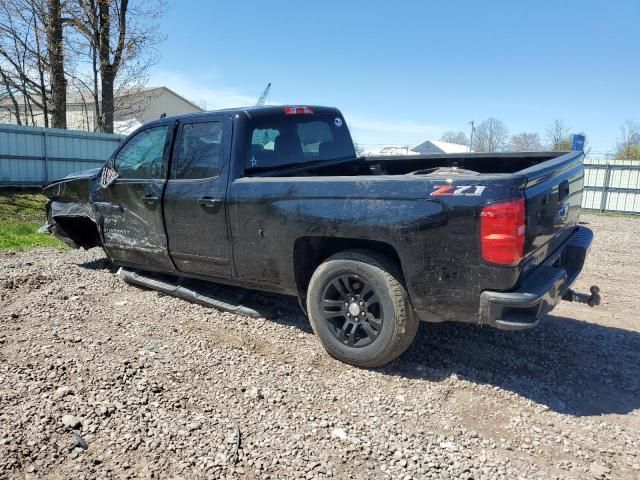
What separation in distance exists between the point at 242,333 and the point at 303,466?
1.87m

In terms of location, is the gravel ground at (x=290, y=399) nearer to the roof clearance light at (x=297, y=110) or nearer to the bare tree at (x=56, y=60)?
the roof clearance light at (x=297, y=110)

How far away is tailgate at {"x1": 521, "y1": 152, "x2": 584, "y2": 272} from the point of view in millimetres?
3016

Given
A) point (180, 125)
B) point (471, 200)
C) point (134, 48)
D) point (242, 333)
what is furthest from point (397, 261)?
point (134, 48)

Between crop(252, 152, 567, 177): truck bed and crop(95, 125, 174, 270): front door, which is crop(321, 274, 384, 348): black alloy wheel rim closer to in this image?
crop(252, 152, 567, 177): truck bed

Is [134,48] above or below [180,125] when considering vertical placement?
above

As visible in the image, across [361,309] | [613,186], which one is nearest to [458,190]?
[361,309]

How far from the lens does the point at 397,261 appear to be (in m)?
3.41

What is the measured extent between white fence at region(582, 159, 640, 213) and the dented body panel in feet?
49.7

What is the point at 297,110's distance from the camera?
4.73m

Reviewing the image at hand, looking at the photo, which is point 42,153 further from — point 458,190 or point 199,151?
point 458,190

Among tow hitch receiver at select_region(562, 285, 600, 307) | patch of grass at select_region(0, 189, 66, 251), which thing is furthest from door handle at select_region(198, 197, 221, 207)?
patch of grass at select_region(0, 189, 66, 251)

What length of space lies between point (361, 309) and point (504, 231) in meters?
1.18

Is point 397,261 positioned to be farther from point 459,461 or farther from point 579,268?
point 579,268

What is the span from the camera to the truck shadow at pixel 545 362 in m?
3.30
